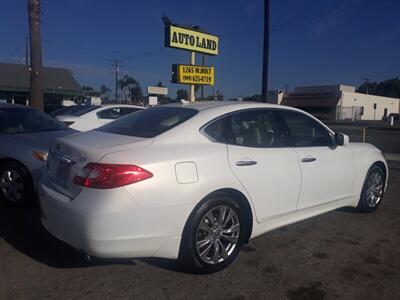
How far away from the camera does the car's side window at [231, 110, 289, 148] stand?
13.5 ft

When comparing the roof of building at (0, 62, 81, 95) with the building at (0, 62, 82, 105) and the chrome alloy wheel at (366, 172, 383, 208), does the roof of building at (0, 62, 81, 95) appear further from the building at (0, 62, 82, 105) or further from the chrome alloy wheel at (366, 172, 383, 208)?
the chrome alloy wheel at (366, 172, 383, 208)

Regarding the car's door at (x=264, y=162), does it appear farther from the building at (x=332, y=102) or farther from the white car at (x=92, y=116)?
the building at (x=332, y=102)

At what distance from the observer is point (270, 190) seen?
4098 millimetres

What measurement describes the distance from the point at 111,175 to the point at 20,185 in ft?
9.31

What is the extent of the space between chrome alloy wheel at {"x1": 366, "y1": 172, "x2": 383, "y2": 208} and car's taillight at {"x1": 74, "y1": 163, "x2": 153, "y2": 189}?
3.55 meters

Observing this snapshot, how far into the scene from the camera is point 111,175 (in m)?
3.21

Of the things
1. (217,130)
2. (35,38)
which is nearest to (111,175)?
(217,130)

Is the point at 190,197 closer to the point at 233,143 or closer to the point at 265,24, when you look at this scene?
the point at 233,143

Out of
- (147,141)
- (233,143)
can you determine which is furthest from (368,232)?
(147,141)

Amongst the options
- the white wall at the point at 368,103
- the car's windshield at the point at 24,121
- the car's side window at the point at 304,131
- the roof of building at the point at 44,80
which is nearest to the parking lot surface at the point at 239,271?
the car's side window at the point at 304,131

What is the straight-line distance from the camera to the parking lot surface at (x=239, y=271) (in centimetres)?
338

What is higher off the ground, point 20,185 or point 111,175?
point 111,175

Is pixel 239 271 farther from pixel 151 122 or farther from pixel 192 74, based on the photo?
pixel 192 74

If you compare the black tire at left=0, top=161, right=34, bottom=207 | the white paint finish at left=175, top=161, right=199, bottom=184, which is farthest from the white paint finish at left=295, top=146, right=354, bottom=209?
the black tire at left=0, top=161, right=34, bottom=207
